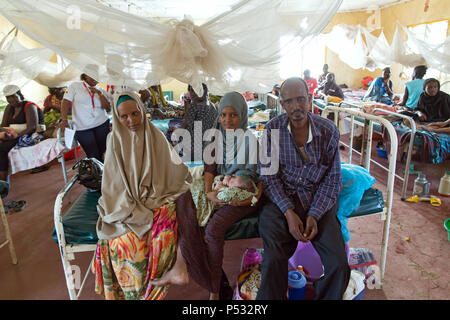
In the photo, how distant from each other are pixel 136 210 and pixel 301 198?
119 cm

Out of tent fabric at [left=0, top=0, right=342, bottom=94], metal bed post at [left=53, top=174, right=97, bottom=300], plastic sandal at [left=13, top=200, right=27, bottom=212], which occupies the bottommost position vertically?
plastic sandal at [left=13, top=200, right=27, bottom=212]

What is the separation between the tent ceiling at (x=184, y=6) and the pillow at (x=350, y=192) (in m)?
5.99

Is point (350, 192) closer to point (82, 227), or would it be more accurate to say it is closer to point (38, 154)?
point (82, 227)

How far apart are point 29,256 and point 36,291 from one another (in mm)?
630

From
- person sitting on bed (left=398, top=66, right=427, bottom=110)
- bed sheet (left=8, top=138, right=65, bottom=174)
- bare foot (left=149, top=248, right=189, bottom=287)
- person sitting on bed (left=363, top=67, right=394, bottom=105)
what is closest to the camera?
bare foot (left=149, top=248, right=189, bottom=287)

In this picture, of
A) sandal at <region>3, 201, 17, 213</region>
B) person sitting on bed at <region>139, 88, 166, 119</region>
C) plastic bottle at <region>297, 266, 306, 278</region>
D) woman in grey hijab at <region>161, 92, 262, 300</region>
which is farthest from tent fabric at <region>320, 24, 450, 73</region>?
sandal at <region>3, 201, 17, 213</region>

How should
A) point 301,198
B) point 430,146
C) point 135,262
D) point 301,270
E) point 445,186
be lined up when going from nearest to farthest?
point 135,262, point 301,198, point 301,270, point 445,186, point 430,146

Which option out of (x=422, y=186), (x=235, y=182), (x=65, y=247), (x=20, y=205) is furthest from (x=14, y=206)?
(x=422, y=186)

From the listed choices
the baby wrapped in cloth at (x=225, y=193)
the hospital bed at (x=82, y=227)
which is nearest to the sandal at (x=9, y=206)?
the hospital bed at (x=82, y=227)

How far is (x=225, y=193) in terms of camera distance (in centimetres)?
214

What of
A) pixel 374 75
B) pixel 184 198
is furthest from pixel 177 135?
pixel 374 75

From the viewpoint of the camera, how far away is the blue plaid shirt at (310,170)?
208cm

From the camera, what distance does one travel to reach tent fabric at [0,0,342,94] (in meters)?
1.83

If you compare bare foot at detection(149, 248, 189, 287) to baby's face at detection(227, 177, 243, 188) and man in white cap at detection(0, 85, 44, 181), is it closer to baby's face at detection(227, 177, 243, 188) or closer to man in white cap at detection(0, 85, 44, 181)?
baby's face at detection(227, 177, 243, 188)
